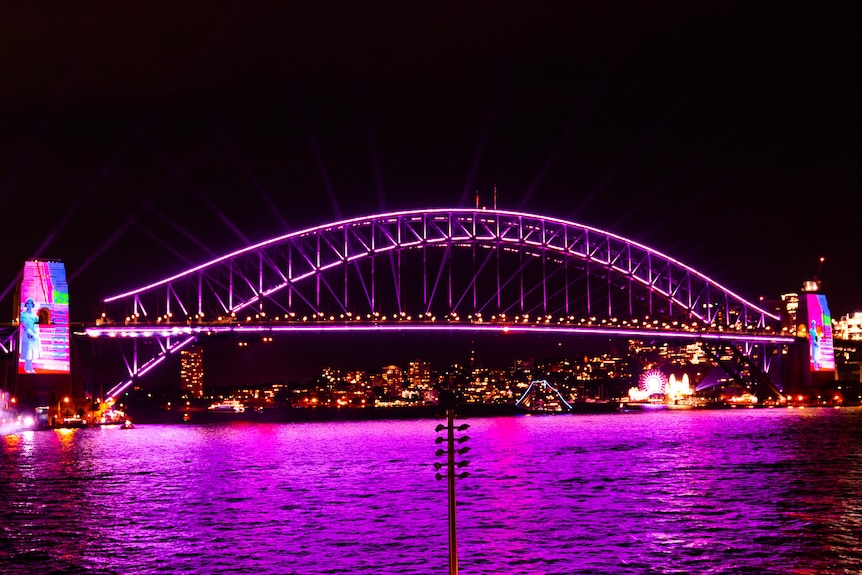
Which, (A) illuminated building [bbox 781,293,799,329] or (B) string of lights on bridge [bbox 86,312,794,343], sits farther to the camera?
(A) illuminated building [bbox 781,293,799,329]

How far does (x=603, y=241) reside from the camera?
125 meters

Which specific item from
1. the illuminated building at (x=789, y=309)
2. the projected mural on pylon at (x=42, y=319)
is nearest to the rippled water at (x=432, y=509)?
the projected mural on pylon at (x=42, y=319)

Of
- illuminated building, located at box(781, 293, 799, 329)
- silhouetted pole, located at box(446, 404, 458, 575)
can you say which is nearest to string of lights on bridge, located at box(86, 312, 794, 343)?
illuminated building, located at box(781, 293, 799, 329)

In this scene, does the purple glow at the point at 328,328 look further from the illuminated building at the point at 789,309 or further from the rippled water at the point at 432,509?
the illuminated building at the point at 789,309

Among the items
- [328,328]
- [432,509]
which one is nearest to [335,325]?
[328,328]

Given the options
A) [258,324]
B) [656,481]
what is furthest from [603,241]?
[656,481]

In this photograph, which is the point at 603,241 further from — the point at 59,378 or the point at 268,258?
the point at 59,378

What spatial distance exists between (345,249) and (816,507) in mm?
74565

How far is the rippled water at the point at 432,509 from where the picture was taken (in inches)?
1238

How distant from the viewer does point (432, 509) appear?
135 feet

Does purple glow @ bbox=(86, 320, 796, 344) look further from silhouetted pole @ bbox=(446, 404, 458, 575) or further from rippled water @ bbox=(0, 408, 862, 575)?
silhouetted pole @ bbox=(446, 404, 458, 575)

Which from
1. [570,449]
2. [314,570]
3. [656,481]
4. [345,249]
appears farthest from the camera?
[345,249]

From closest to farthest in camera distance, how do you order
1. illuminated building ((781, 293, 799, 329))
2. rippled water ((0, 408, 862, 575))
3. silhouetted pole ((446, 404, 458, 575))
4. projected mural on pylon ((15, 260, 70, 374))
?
silhouetted pole ((446, 404, 458, 575)) < rippled water ((0, 408, 862, 575)) < projected mural on pylon ((15, 260, 70, 374)) < illuminated building ((781, 293, 799, 329))

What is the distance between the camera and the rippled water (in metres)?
31.5
